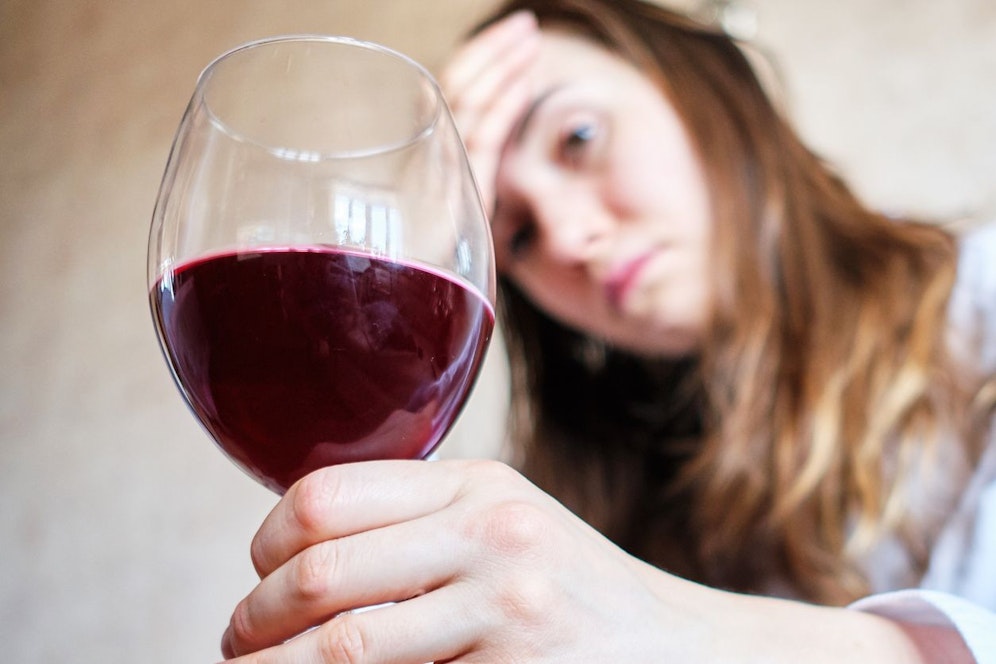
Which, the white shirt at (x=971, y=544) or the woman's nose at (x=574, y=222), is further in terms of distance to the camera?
the woman's nose at (x=574, y=222)

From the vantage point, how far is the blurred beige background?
1.76m

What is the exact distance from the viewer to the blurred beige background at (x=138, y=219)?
1.76m

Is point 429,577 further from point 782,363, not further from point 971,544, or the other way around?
point 782,363

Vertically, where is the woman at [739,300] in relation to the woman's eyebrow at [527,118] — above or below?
below

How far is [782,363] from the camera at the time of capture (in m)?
1.29

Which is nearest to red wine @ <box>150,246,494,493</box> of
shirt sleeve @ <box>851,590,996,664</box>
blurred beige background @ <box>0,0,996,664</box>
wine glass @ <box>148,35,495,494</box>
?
wine glass @ <box>148,35,495,494</box>

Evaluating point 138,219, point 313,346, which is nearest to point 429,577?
point 313,346

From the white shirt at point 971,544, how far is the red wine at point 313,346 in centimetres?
39

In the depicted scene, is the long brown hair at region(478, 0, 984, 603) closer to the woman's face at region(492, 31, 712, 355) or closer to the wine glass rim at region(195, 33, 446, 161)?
the woman's face at region(492, 31, 712, 355)

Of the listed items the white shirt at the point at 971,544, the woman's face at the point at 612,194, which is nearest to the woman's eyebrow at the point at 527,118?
the woman's face at the point at 612,194

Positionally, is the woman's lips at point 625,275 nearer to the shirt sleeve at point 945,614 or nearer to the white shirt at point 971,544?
the white shirt at point 971,544

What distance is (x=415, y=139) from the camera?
1.39ft

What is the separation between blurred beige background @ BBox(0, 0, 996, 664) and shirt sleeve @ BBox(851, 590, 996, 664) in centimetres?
131

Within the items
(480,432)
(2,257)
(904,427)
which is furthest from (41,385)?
(904,427)
